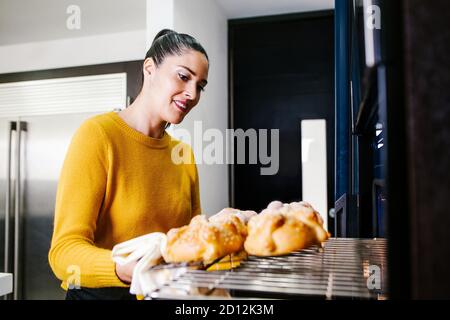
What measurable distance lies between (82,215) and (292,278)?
0.53 meters

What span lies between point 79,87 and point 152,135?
213 cm

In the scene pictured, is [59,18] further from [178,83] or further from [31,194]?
[178,83]

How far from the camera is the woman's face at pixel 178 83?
1148mm

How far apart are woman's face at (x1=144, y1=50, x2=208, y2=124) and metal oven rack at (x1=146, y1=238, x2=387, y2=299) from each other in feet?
2.19

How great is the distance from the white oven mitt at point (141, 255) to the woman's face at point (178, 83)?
0.69 m

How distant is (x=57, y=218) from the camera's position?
82 cm

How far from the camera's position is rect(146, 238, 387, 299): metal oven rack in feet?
1.26

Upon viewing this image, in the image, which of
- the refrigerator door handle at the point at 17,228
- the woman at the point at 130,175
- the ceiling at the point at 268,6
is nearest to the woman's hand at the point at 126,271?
the woman at the point at 130,175

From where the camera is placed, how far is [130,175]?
1064 millimetres

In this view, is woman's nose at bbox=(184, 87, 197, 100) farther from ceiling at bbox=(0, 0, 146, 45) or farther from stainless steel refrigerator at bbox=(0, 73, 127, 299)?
ceiling at bbox=(0, 0, 146, 45)

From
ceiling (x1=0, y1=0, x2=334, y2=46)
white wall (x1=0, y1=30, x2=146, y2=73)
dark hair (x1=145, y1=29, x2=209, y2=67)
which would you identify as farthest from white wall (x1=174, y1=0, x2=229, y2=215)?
dark hair (x1=145, y1=29, x2=209, y2=67)

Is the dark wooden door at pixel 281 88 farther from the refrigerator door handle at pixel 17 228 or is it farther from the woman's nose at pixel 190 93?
the woman's nose at pixel 190 93
